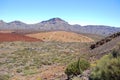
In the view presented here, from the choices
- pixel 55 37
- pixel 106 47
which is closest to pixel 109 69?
pixel 106 47

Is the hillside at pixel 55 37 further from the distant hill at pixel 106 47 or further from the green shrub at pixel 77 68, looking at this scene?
the green shrub at pixel 77 68

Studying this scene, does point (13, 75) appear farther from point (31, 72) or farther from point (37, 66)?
→ point (37, 66)

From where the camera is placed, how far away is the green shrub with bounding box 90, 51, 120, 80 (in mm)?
8483

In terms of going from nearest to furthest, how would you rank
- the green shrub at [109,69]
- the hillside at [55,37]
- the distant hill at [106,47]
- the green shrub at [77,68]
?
the green shrub at [109,69], the green shrub at [77,68], the distant hill at [106,47], the hillside at [55,37]

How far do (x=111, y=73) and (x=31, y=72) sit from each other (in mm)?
12123

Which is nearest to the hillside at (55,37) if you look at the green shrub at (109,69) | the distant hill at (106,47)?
the distant hill at (106,47)

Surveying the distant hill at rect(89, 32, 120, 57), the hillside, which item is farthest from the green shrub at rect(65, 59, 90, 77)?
the hillside

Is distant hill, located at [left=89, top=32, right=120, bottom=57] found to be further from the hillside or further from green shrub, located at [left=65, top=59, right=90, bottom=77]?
the hillside

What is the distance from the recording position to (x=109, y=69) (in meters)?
8.69

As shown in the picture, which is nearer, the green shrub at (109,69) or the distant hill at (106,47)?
the green shrub at (109,69)

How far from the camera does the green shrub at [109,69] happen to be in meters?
8.48

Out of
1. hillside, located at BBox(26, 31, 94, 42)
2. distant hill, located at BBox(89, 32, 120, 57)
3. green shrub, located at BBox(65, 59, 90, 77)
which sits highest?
distant hill, located at BBox(89, 32, 120, 57)

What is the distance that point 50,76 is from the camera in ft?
55.8

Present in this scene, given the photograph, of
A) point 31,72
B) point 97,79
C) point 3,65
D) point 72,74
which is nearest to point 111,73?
point 97,79
